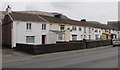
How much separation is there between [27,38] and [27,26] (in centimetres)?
229

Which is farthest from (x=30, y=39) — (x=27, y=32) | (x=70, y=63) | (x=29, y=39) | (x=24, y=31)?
(x=70, y=63)

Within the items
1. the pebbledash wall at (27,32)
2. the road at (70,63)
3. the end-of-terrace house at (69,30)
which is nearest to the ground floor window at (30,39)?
the pebbledash wall at (27,32)

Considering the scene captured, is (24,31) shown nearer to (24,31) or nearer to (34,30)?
(24,31)

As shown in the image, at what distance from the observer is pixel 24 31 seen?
3472 cm

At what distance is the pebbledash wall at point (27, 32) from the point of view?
33.0 m

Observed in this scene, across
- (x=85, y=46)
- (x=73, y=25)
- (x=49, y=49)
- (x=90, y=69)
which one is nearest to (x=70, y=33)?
(x=73, y=25)

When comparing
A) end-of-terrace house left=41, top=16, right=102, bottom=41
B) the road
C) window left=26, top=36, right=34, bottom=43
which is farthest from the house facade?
the road

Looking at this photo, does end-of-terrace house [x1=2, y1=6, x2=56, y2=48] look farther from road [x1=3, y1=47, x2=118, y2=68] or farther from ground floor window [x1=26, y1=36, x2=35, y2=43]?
road [x1=3, y1=47, x2=118, y2=68]

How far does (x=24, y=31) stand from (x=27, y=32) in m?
0.73

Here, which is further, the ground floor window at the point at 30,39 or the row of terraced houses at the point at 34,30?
the ground floor window at the point at 30,39

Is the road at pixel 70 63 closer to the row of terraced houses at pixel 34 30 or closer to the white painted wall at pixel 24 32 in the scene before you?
the white painted wall at pixel 24 32

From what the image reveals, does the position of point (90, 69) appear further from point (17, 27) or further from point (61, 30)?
point (61, 30)

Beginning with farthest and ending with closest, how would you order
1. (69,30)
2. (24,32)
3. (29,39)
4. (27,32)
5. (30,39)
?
(69,30) → (30,39) → (29,39) → (27,32) → (24,32)

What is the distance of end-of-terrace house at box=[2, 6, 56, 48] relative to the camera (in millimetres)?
33094
